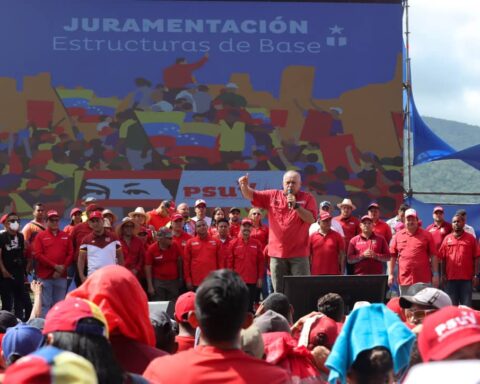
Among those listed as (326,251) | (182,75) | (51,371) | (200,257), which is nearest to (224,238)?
(200,257)

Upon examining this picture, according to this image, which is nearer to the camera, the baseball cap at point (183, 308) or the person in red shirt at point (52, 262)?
the baseball cap at point (183, 308)

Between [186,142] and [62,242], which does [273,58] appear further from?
[62,242]

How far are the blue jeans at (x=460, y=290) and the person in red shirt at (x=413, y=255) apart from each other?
433mm

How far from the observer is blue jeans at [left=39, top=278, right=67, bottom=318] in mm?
12250

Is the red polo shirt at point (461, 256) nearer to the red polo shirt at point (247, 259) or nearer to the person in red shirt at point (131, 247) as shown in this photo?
the red polo shirt at point (247, 259)

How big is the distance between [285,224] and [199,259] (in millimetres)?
3331

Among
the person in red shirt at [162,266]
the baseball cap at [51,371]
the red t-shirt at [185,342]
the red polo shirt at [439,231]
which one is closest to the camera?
the baseball cap at [51,371]

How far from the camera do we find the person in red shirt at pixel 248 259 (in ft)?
41.9

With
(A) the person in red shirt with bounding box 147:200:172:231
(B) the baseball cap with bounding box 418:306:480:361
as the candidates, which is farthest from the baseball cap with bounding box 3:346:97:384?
(A) the person in red shirt with bounding box 147:200:172:231

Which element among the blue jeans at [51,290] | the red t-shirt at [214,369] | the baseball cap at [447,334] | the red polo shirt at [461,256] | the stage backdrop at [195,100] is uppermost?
the stage backdrop at [195,100]

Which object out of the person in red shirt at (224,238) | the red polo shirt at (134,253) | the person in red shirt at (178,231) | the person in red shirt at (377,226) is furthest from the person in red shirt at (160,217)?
the person in red shirt at (377,226)

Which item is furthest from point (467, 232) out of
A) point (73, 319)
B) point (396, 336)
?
point (73, 319)

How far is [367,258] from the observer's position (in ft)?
39.5

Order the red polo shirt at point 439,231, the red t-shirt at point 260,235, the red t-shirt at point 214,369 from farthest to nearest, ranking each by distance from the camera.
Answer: the red t-shirt at point 260,235, the red polo shirt at point 439,231, the red t-shirt at point 214,369
